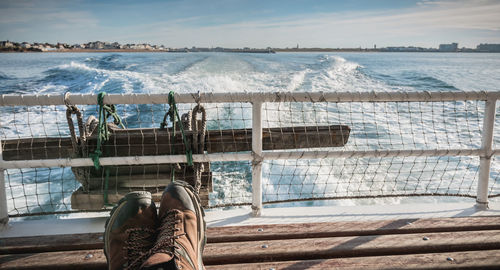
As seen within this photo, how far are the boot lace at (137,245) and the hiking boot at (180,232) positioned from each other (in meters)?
0.05

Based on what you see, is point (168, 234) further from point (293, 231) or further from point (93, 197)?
point (93, 197)

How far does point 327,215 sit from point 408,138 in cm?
582

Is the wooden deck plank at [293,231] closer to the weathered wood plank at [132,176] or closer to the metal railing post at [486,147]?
the metal railing post at [486,147]

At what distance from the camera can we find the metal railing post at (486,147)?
7.17 feet

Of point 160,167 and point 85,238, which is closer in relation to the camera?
point 85,238

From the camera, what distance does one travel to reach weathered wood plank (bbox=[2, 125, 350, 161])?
2.47m

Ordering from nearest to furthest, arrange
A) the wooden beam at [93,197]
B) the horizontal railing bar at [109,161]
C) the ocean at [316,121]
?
1. the horizontal railing bar at [109,161]
2. the wooden beam at [93,197]
3. the ocean at [316,121]

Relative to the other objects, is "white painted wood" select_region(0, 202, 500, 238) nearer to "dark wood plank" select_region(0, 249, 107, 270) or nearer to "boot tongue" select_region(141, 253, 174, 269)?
"dark wood plank" select_region(0, 249, 107, 270)

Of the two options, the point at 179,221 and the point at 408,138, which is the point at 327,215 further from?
the point at 408,138

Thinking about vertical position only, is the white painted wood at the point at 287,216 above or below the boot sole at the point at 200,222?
below

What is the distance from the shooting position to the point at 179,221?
1.64 meters

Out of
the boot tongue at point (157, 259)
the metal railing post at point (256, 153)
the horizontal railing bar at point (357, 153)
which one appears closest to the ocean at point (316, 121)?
the horizontal railing bar at point (357, 153)

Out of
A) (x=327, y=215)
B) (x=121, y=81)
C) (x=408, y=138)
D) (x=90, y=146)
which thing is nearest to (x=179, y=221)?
(x=327, y=215)

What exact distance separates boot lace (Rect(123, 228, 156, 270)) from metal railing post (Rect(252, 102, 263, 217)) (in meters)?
0.76
